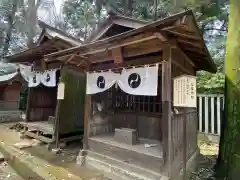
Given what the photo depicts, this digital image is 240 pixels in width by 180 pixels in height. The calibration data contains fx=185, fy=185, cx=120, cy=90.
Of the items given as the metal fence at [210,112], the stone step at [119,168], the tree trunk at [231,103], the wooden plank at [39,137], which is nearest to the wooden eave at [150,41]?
the tree trunk at [231,103]

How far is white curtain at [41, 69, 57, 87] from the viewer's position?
335 inches

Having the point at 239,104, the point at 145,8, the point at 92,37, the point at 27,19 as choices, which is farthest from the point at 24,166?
the point at 27,19

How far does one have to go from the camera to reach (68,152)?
752 cm

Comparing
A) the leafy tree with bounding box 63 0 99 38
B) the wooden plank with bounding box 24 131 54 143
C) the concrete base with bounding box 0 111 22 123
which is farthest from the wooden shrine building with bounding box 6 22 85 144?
the leafy tree with bounding box 63 0 99 38

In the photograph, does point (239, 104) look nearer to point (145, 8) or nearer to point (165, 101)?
point (165, 101)

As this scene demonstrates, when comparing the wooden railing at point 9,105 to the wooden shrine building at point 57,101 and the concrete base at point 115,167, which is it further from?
the concrete base at point 115,167

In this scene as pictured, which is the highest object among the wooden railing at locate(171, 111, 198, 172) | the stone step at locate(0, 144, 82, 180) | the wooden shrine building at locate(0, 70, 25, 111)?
the wooden shrine building at locate(0, 70, 25, 111)

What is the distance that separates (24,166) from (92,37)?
4827mm

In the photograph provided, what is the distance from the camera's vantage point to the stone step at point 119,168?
15.2ft

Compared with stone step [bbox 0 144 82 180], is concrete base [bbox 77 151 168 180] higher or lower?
higher

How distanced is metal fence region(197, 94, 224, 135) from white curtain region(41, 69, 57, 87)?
7.65 meters

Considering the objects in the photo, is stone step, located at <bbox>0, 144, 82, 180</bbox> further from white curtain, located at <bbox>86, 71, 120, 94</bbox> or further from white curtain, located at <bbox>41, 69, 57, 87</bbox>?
white curtain, located at <bbox>41, 69, 57, 87</bbox>

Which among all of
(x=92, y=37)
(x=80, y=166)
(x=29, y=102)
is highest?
(x=92, y=37)

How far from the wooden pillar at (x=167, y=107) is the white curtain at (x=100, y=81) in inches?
63.4
